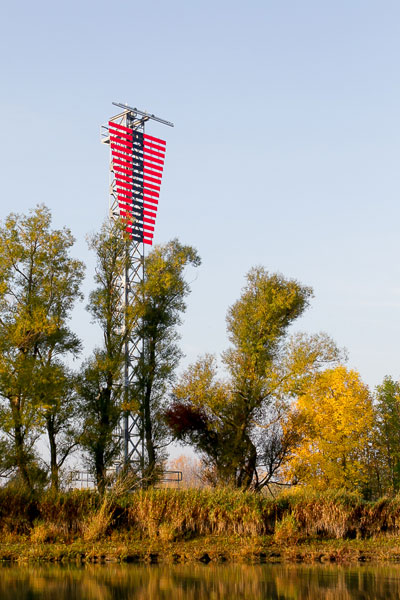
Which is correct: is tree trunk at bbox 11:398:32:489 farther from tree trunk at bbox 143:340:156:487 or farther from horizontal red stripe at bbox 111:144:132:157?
horizontal red stripe at bbox 111:144:132:157

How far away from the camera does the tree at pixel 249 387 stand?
121ft

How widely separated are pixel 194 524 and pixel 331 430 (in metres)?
20.2

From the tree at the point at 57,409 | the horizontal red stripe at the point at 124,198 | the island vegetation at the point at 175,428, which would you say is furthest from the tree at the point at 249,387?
the horizontal red stripe at the point at 124,198

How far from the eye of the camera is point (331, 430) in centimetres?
3991

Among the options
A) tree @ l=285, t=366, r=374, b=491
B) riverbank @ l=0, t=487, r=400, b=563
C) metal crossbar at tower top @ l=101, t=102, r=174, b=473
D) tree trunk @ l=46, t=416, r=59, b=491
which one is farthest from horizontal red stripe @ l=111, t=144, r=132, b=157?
riverbank @ l=0, t=487, r=400, b=563

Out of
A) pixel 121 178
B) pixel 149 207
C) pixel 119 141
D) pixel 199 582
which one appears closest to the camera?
pixel 199 582

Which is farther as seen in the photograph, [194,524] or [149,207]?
[149,207]

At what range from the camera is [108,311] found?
31578 millimetres

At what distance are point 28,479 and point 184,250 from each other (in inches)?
605

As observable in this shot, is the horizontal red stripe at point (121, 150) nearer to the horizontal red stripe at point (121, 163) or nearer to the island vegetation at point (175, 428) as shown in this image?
the horizontal red stripe at point (121, 163)

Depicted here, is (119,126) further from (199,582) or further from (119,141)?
(199,582)

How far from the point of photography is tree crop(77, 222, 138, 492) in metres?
30.0

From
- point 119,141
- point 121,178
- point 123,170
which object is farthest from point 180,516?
point 119,141

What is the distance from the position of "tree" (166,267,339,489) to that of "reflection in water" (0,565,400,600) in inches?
772
